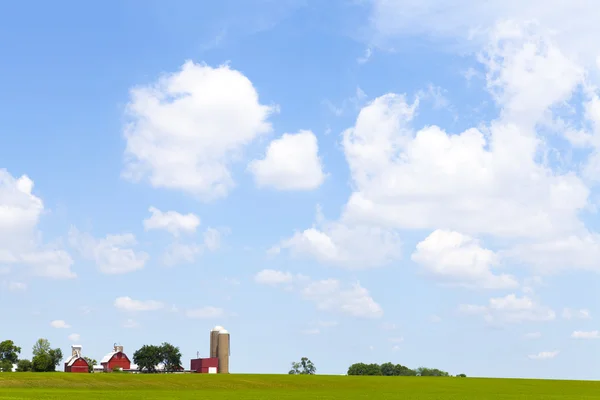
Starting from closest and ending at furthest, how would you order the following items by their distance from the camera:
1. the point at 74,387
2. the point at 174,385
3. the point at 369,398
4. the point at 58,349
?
the point at 369,398 < the point at 74,387 < the point at 174,385 < the point at 58,349

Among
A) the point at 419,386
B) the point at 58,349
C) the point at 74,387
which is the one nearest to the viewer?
the point at 74,387

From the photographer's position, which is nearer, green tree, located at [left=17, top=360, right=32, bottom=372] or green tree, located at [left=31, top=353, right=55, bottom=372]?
green tree, located at [left=31, top=353, right=55, bottom=372]

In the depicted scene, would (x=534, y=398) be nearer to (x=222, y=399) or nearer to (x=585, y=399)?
(x=585, y=399)

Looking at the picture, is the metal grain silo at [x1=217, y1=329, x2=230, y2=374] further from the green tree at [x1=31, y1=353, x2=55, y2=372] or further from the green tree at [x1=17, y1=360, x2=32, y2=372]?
the green tree at [x1=17, y1=360, x2=32, y2=372]

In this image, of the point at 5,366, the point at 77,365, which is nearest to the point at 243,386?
the point at 5,366

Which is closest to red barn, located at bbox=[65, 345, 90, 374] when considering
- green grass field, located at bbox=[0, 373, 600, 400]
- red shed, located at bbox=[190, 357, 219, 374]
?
red shed, located at bbox=[190, 357, 219, 374]

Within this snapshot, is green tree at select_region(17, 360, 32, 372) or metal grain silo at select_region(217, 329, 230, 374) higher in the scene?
metal grain silo at select_region(217, 329, 230, 374)

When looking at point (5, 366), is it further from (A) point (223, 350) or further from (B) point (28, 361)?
(A) point (223, 350)

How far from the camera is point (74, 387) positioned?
94.1m

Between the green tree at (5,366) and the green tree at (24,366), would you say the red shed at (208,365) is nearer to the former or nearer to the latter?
the green tree at (24,366)

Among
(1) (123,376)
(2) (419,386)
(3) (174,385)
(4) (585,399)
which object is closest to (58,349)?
(1) (123,376)

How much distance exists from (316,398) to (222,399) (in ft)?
36.5

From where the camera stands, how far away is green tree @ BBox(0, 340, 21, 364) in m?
186

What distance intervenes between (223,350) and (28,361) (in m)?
50.8
